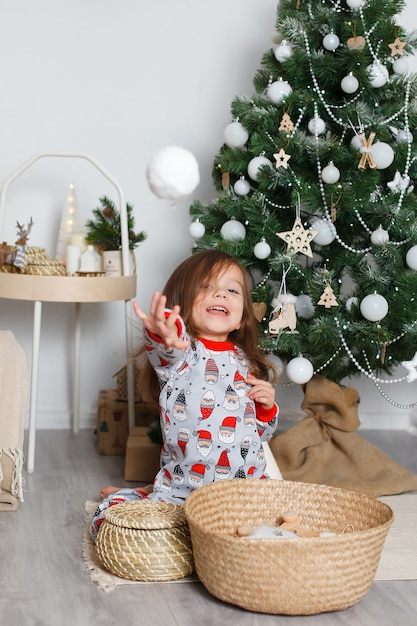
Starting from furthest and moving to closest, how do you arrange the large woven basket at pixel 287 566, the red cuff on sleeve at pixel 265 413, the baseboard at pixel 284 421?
the baseboard at pixel 284 421 → the red cuff on sleeve at pixel 265 413 → the large woven basket at pixel 287 566

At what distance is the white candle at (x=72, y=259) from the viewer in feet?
8.47

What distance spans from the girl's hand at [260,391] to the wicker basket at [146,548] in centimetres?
39

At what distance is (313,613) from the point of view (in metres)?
1.56

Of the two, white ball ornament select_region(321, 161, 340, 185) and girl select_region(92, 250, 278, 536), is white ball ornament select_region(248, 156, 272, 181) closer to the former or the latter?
white ball ornament select_region(321, 161, 340, 185)

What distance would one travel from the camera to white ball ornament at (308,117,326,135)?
2.36 m

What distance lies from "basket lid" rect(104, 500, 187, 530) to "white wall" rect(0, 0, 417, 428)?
52.4 inches

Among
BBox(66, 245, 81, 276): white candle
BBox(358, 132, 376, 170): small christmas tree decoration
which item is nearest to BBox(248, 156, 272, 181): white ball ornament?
BBox(358, 132, 376, 170): small christmas tree decoration

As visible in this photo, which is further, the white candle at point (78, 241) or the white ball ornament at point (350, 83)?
the white candle at point (78, 241)

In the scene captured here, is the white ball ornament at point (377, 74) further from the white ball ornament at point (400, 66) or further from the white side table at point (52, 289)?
the white side table at point (52, 289)

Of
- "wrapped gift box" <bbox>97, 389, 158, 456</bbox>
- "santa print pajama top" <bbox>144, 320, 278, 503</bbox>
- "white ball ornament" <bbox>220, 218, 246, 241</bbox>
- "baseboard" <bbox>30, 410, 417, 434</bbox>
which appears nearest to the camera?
"santa print pajama top" <bbox>144, 320, 278, 503</bbox>

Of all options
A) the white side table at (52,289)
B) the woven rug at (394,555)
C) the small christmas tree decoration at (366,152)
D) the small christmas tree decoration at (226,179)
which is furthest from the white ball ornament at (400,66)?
the woven rug at (394,555)

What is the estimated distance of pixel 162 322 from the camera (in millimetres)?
1745

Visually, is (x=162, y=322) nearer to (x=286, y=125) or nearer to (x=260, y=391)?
(x=260, y=391)

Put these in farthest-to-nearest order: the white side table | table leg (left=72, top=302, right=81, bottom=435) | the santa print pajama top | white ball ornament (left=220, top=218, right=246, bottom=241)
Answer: table leg (left=72, top=302, right=81, bottom=435) → the white side table → white ball ornament (left=220, top=218, right=246, bottom=241) → the santa print pajama top
